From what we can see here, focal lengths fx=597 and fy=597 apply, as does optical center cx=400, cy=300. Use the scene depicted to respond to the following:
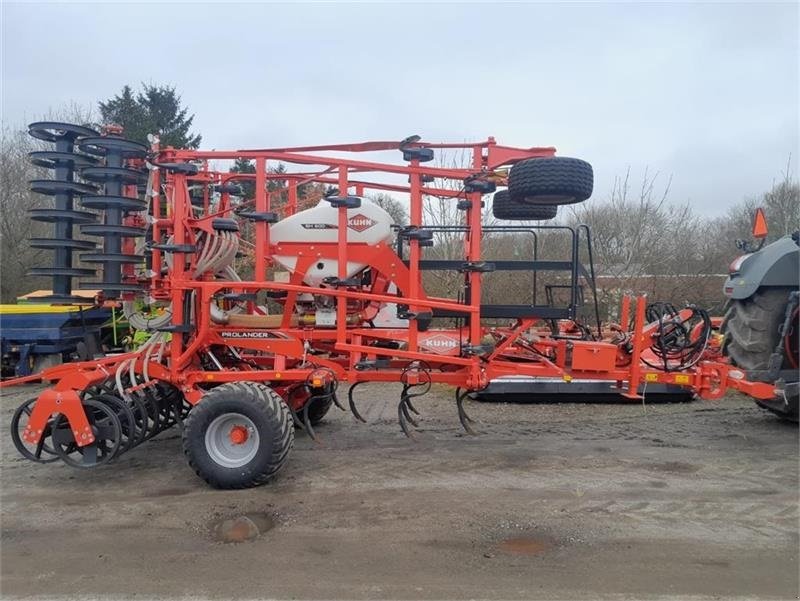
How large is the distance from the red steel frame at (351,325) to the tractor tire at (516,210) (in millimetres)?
702

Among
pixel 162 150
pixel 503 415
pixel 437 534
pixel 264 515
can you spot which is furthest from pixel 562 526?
pixel 162 150

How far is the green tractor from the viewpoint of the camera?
5.51m

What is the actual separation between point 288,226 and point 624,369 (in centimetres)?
332

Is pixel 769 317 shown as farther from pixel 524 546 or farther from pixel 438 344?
pixel 524 546

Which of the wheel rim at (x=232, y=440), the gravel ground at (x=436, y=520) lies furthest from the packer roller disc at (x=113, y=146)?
the gravel ground at (x=436, y=520)

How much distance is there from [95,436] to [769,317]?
6.13m

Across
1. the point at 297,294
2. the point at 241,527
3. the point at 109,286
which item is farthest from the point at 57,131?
the point at 241,527

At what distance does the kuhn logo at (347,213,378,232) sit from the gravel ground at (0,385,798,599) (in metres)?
2.12

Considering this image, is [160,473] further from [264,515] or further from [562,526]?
[562,526]

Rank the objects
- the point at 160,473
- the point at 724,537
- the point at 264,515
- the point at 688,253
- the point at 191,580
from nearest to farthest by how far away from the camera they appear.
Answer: the point at 191,580, the point at 724,537, the point at 264,515, the point at 160,473, the point at 688,253

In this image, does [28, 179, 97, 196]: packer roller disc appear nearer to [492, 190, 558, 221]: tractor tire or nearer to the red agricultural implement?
the red agricultural implement

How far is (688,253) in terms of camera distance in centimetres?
1584

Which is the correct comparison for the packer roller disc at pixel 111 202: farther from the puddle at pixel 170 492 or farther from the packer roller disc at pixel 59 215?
the puddle at pixel 170 492

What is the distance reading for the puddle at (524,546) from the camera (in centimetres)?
367
